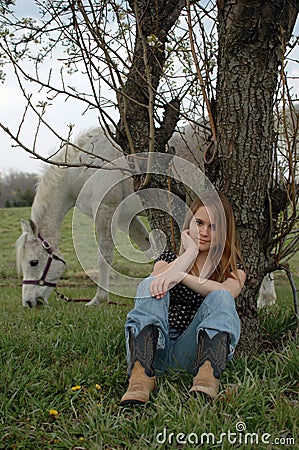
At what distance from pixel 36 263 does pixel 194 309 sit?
358 cm

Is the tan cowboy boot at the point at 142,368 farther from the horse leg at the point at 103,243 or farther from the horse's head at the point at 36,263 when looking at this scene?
the horse's head at the point at 36,263

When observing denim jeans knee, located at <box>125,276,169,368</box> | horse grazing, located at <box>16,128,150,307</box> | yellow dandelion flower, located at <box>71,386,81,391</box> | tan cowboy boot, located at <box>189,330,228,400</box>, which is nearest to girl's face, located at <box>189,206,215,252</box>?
denim jeans knee, located at <box>125,276,169,368</box>

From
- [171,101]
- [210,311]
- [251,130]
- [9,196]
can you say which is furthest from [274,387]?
[9,196]

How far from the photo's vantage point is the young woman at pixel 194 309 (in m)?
2.72

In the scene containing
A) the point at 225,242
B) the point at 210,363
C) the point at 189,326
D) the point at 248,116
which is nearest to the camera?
the point at 210,363

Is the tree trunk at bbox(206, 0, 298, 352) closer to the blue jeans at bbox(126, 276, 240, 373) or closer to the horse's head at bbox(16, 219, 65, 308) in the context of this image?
the blue jeans at bbox(126, 276, 240, 373)

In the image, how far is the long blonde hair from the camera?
119 inches

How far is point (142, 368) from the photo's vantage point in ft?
9.01

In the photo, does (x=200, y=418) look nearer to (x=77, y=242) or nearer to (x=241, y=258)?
(x=241, y=258)

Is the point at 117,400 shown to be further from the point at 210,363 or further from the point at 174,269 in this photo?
the point at 174,269

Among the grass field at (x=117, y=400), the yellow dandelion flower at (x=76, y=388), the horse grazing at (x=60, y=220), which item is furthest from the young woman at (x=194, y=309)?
the horse grazing at (x=60, y=220)

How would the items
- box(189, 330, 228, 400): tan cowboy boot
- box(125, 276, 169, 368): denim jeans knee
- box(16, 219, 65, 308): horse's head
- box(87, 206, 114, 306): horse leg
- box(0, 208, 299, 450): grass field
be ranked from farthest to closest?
box(16, 219, 65, 308): horse's head
box(87, 206, 114, 306): horse leg
box(125, 276, 169, 368): denim jeans knee
box(189, 330, 228, 400): tan cowboy boot
box(0, 208, 299, 450): grass field

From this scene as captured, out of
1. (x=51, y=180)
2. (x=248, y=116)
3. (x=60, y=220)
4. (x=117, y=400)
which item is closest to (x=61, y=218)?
(x=60, y=220)

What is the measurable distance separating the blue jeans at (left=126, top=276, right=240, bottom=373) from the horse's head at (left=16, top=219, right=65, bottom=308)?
3466mm
